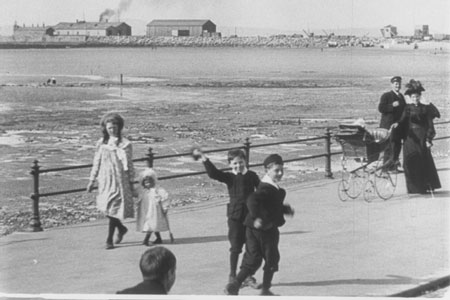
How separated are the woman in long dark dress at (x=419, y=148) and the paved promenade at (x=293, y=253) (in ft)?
1.58

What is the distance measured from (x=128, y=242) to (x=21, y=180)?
8.38 metres

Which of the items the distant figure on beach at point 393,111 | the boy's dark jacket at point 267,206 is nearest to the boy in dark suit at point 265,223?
the boy's dark jacket at point 267,206

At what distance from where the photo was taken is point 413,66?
60.8 metres

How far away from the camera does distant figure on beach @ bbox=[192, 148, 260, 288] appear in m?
6.99

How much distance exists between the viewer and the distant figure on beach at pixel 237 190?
6992 millimetres

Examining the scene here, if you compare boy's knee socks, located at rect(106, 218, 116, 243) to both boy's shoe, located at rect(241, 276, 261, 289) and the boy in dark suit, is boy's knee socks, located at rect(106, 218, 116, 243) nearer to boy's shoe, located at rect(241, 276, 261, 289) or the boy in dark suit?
boy's shoe, located at rect(241, 276, 261, 289)

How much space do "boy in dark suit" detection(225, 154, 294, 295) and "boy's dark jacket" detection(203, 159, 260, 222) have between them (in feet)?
0.90

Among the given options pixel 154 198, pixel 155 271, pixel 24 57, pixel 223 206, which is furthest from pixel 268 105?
pixel 24 57

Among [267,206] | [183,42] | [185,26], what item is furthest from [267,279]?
[183,42]

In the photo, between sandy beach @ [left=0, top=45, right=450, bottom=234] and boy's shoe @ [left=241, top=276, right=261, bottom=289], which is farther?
sandy beach @ [left=0, top=45, right=450, bottom=234]

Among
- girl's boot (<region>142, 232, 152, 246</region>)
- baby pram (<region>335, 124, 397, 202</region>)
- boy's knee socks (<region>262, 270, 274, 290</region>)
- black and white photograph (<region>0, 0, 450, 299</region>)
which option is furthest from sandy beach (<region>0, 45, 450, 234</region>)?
boy's knee socks (<region>262, 270, 274, 290</region>)

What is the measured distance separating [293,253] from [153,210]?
4.71ft

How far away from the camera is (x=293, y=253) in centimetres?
825

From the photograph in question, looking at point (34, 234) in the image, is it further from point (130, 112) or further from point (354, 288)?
point (130, 112)
